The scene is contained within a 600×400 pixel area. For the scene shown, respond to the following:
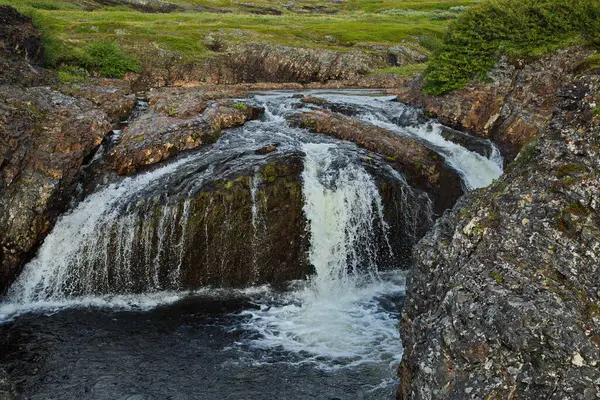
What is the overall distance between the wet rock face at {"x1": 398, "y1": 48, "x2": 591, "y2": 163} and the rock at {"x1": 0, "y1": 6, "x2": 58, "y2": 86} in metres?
23.2

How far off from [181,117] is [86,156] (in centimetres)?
520

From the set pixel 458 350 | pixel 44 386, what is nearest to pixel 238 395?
pixel 44 386

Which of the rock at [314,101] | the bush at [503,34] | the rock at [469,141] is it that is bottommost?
the rock at [469,141]

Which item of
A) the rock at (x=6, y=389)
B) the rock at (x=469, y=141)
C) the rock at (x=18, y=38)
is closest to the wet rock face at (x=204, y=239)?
the rock at (x=6, y=389)

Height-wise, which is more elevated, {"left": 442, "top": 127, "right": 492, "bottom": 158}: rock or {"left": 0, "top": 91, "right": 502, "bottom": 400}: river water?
{"left": 442, "top": 127, "right": 492, "bottom": 158}: rock

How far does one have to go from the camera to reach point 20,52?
3105 cm

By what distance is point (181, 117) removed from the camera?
82.1 ft

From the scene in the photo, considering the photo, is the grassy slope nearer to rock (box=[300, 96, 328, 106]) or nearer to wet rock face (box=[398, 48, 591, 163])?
rock (box=[300, 96, 328, 106])

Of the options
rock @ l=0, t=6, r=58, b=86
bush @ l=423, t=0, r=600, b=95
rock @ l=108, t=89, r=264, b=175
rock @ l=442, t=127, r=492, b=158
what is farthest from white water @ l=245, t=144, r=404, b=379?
rock @ l=0, t=6, r=58, b=86

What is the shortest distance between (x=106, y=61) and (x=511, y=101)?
3274cm

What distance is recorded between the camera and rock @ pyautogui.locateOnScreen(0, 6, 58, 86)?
2692 cm

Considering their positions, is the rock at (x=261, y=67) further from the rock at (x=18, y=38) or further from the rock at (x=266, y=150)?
the rock at (x=266, y=150)

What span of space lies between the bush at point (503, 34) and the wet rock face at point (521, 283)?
1620cm

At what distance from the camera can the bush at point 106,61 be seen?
40812 mm
